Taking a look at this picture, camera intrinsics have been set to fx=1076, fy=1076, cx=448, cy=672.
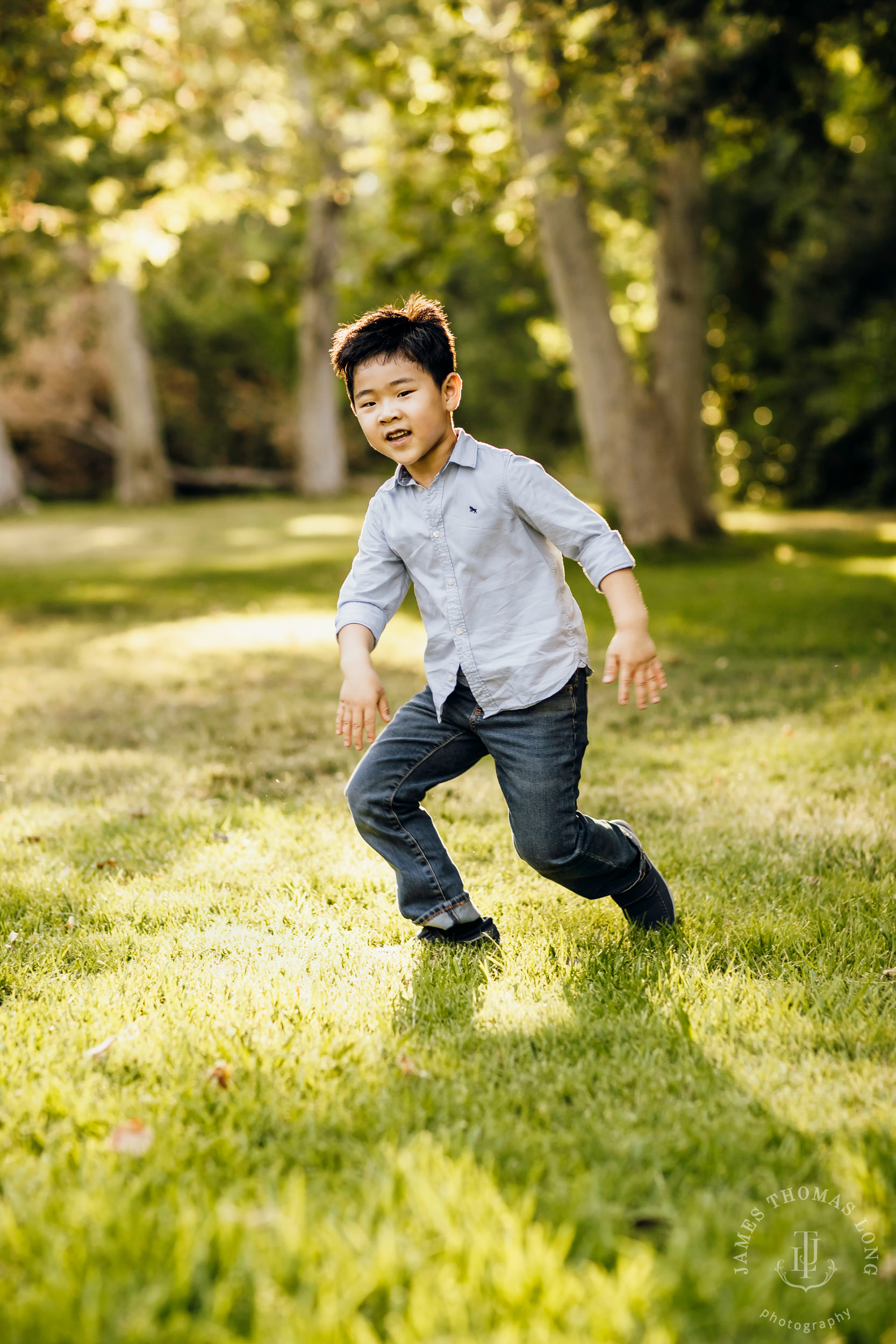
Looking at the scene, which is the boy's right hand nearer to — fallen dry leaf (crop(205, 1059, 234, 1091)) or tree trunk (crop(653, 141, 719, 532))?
fallen dry leaf (crop(205, 1059, 234, 1091))

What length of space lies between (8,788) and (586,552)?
3125mm

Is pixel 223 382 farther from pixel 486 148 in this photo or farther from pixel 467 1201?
pixel 467 1201

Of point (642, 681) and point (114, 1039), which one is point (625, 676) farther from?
point (114, 1039)

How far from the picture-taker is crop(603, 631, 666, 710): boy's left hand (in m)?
2.58

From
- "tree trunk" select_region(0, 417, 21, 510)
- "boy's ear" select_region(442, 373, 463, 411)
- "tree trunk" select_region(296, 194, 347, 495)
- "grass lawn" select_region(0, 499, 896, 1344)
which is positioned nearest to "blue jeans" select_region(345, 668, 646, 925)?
"grass lawn" select_region(0, 499, 896, 1344)

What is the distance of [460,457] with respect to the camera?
282 cm

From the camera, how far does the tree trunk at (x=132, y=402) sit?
25672 millimetres

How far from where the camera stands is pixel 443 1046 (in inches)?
95.3

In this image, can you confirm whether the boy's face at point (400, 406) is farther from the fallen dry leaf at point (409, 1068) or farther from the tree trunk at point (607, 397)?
the tree trunk at point (607, 397)

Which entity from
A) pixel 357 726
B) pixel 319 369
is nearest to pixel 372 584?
pixel 357 726

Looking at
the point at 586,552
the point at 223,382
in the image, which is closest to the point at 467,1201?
the point at 586,552

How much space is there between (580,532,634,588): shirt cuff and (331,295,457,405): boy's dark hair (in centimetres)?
60

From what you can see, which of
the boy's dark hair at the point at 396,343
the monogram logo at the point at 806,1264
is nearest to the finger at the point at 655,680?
the boy's dark hair at the point at 396,343

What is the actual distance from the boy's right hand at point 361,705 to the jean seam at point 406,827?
0.17m
